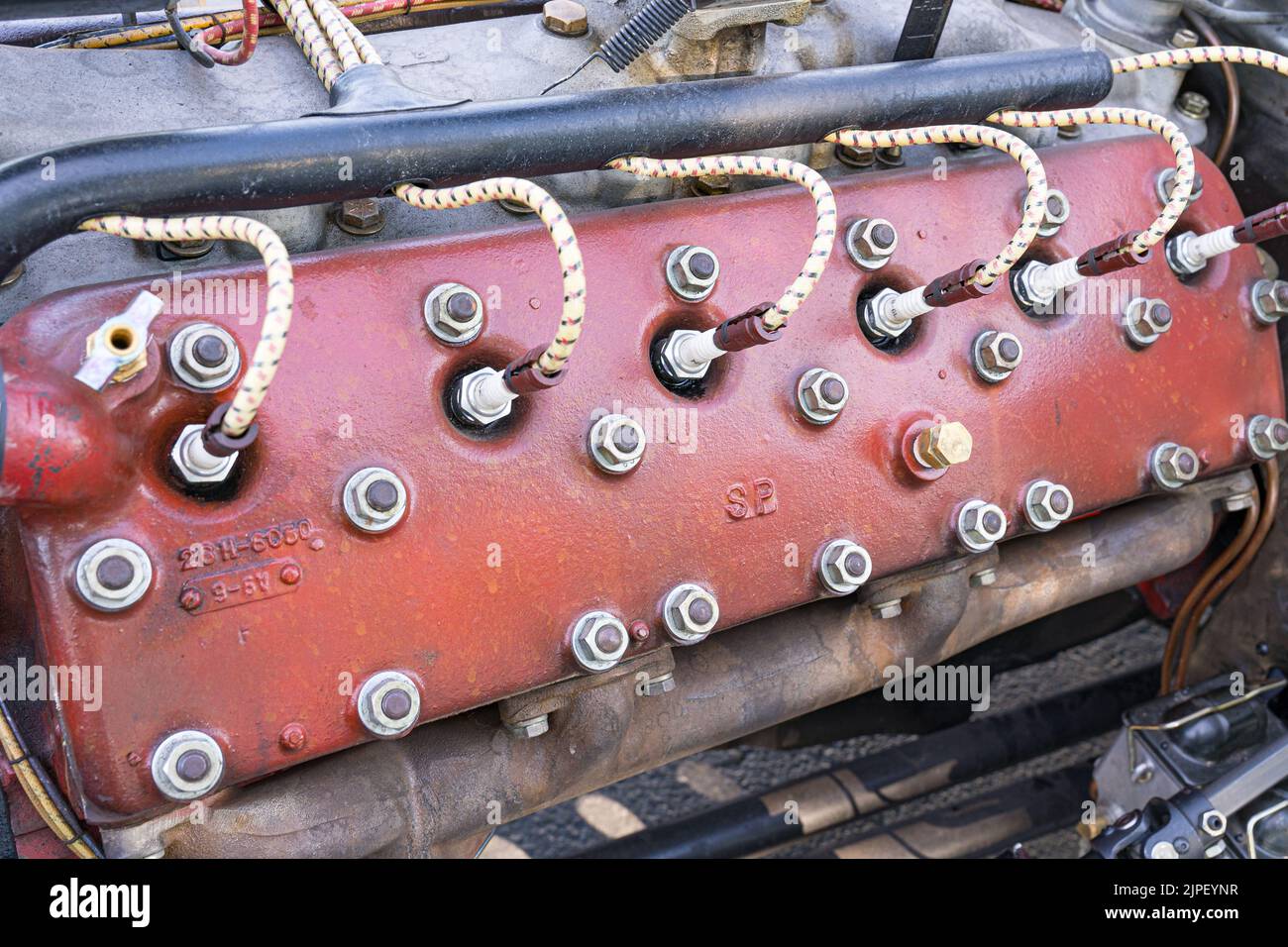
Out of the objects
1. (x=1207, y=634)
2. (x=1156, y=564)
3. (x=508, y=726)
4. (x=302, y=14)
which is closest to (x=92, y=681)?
(x=508, y=726)

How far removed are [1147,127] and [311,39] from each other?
2.41ft

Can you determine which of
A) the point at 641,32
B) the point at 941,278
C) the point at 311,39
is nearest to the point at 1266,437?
the point at 941,278

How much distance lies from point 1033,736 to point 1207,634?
12.8 inches

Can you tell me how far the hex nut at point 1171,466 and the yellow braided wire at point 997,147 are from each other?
30 cm

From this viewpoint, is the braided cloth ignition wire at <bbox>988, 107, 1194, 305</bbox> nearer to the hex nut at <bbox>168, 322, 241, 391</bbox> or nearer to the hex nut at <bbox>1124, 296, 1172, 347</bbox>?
the hex nut at <bbox>1124, 296, 1172, 347</bbox>

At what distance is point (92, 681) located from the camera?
822 mm

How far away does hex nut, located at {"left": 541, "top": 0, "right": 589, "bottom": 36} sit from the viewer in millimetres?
1172

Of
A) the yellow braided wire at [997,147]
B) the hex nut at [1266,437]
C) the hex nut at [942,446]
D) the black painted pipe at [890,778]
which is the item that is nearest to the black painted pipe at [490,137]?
the yellow braided wire at [997,147]

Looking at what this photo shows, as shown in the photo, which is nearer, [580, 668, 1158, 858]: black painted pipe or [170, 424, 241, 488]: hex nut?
[170, 424, 241, 488]: hex nut

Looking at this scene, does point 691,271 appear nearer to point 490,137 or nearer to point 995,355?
point 490,137

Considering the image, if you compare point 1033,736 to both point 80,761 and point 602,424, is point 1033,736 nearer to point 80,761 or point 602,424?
point 602,424

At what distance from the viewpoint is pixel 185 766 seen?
0.84 meters

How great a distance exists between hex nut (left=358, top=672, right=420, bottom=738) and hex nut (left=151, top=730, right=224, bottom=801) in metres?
0.11

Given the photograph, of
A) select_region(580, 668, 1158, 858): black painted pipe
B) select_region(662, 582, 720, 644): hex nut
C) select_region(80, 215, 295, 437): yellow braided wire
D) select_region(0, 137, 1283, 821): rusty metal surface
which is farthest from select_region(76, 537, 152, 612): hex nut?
select_region(580, 668, 1158, 858): black painted pipe
